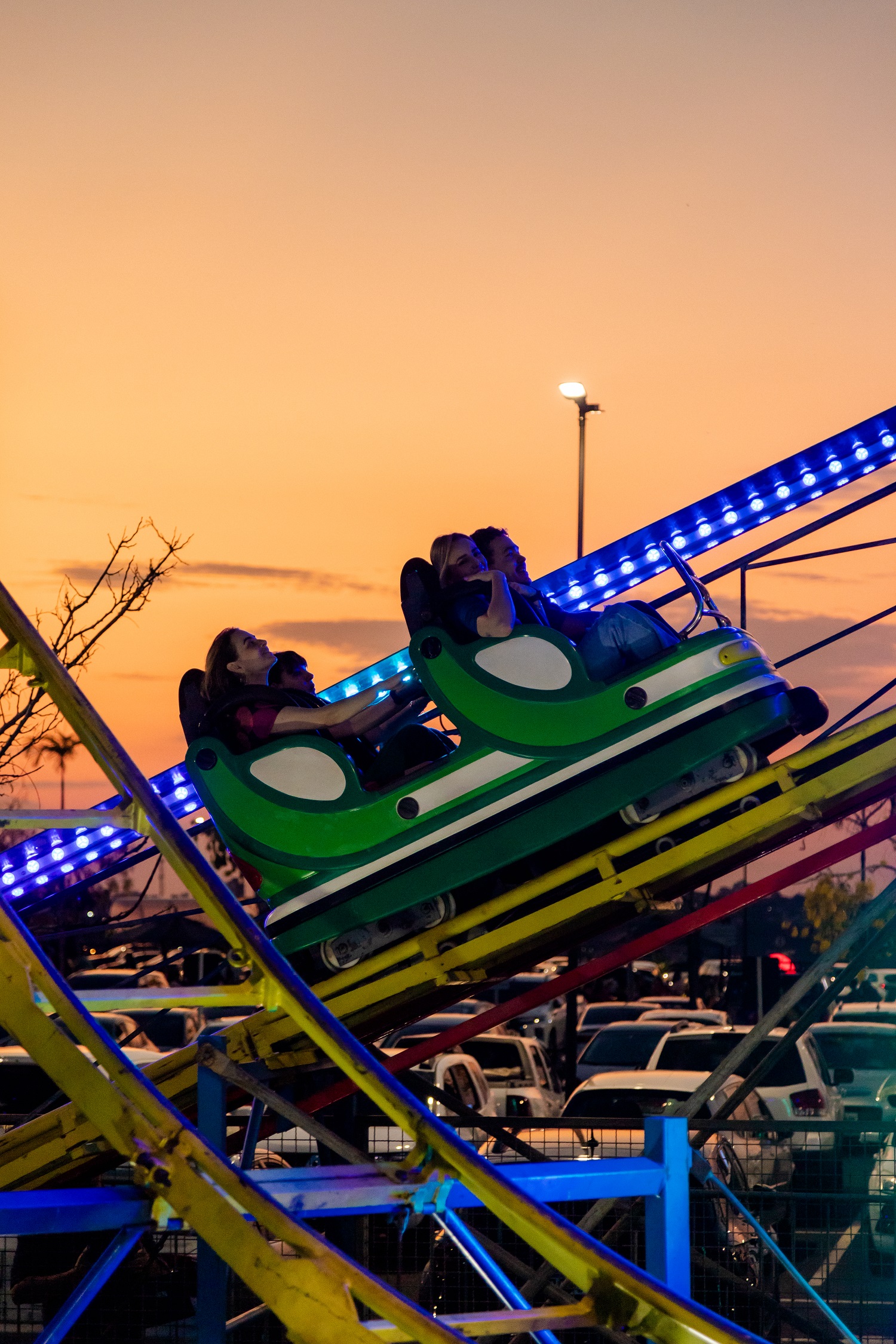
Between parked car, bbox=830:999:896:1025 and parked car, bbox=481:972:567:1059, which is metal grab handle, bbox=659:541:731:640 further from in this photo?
parked car, bbox=481:972:567:1059

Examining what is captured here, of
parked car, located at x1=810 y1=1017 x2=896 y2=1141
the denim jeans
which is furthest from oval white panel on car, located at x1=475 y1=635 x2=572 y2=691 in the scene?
parked car, located at x1=810 y1=1017 x2=896 y2=1141

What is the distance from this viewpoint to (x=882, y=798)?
18.1 feet

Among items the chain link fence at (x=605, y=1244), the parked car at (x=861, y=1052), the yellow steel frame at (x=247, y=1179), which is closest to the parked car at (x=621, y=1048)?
the parked car at (x=861, y=1052)

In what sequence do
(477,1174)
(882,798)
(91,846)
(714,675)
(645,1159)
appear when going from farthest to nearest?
(91,846), (882,798), (714,675), (645,1159), (477,1174)

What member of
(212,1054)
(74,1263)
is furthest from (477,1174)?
(74,1263)

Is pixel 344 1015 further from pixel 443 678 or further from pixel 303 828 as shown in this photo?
pixel 443 678

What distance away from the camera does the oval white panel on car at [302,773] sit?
17.1 ft

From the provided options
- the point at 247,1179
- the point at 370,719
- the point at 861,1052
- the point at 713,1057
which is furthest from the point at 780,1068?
the point at 247,1179

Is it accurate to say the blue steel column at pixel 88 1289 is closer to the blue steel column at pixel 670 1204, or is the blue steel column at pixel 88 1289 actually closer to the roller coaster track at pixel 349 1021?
the roller coaster track at pixel 349 1021

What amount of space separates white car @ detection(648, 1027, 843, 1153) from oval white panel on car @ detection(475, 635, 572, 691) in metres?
7.19

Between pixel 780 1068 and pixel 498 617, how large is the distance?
816cm

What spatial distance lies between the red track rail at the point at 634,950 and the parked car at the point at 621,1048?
10.2 meters

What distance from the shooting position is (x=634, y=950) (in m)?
5.31

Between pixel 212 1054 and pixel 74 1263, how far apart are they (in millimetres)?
2570
